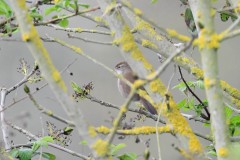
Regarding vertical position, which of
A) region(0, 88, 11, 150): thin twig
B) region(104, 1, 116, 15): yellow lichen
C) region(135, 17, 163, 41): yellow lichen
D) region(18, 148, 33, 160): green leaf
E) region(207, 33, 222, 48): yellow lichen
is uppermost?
region(135, 17, 163, 41): yellow lichen

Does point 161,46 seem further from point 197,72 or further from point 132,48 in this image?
point 132,48

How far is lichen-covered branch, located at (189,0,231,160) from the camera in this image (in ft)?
2.87

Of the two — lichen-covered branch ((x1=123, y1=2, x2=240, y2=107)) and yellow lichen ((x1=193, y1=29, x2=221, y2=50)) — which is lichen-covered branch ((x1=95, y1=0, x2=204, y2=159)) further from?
lichen-covered branch ((x1=123, y1=2, x2=240, y2=107))

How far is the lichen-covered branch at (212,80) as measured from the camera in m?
0.88

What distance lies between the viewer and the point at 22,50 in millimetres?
2875

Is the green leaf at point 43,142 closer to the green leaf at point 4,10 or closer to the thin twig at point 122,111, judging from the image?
the green leaf at point 4,10

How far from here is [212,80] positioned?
2.93 feet

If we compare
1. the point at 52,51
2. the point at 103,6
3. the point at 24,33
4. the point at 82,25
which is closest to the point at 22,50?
the point at 52,51

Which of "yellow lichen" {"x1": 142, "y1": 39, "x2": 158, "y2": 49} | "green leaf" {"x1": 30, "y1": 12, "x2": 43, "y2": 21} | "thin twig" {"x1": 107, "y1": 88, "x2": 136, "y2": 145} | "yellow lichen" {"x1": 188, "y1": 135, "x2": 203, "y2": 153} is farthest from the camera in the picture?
"yellow lichen" {"x1": 142, "y1": 39, "x2": 158, "y2": 49}

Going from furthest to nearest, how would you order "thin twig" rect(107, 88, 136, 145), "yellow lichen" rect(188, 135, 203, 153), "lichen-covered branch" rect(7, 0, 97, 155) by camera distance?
"yellow lichen" rect(188, 135, 203, 153)
"lichen-covered branch" rect(7, 0, 97, 155)
"thin twig" rect(107, 88, 136, 145)

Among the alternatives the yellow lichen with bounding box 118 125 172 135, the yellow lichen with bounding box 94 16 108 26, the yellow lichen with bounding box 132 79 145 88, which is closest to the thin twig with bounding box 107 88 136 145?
the yellow lichen with bounding box 132 79 145 88

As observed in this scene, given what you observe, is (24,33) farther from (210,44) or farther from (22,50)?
(22,50)

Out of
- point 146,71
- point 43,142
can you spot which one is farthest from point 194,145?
point 43,142

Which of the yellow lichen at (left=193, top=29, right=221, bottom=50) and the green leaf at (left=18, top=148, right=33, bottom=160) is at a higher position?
the yellow lichen at (left=193, top=29, right=221, bottom=50)
